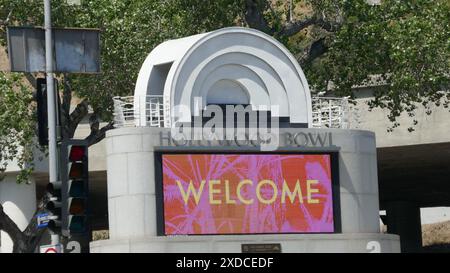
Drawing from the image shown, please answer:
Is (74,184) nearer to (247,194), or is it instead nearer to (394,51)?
(247,194)

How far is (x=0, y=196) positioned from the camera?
5406 centimetres

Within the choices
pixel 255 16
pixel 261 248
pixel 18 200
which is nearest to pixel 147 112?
pixel 261 248

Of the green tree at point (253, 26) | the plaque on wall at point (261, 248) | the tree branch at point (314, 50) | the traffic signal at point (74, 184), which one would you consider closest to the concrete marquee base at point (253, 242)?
the plaque on wall at point (261, 248)

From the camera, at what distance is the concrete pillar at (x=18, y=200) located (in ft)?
176

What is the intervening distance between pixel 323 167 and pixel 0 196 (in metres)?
23.0

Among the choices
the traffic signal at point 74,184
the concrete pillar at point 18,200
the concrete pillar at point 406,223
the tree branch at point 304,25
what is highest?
the tree branch at point 304,25

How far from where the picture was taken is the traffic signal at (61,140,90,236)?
22531mm

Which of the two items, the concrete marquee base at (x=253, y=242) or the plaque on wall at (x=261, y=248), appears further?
the plaque on wall at (x=261, y=248)

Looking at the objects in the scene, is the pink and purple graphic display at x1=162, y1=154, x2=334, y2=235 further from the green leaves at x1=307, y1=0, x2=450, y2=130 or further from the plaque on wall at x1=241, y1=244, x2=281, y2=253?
the green leaves at x1=307, y1=0, x2=450, y2=130

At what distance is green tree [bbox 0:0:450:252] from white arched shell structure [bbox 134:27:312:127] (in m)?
8.05

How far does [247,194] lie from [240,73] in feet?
13.3

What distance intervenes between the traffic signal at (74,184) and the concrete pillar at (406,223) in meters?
49.8

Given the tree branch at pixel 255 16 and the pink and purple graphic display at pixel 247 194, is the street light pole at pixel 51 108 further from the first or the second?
the tree branch at pixel 255 16

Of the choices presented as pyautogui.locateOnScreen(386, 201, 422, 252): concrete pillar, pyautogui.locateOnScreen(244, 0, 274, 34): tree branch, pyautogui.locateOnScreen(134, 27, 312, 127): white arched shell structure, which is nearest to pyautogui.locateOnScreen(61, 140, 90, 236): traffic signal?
pyautogui.locateOnScreen(134, 27, 312, 127): white arched shell structure
